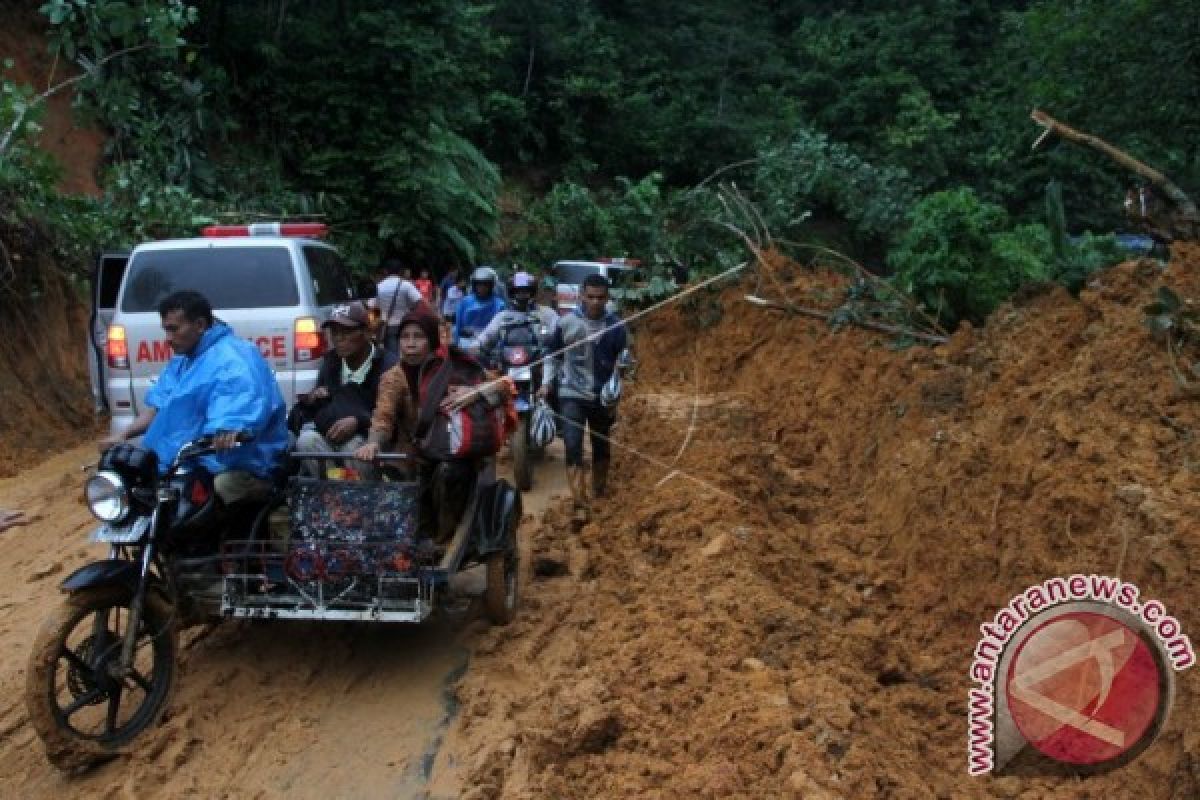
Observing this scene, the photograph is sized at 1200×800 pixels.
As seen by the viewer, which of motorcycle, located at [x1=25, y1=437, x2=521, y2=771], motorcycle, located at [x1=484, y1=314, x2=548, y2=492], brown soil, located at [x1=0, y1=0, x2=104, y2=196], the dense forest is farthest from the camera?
brown soil, located at [x1=0, y1=0, x2=104, y2=196]

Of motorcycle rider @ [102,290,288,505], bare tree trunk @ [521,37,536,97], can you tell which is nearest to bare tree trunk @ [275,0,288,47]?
bare tree trunk @ [521,37,536,97]

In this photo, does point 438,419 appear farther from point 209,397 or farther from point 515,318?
point 515,318

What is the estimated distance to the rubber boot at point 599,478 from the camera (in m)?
8.74

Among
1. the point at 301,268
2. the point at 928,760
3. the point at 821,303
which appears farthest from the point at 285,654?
the point at 821,303

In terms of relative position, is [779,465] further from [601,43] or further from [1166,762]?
[601,43]

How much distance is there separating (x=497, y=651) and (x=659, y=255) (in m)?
13.4

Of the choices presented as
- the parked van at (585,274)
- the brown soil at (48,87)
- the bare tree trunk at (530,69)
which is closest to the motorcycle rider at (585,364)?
the parked van at (585,274)

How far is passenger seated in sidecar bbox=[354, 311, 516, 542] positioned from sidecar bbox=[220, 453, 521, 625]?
0.50 m

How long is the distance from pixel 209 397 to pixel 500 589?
189 centimetres

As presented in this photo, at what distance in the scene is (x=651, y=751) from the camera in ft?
13.6

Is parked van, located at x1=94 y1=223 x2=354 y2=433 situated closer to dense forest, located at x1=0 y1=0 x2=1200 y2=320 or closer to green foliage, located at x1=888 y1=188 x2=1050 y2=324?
dense forest, located at x1=0 y1=0 x2=1200 y2=320
